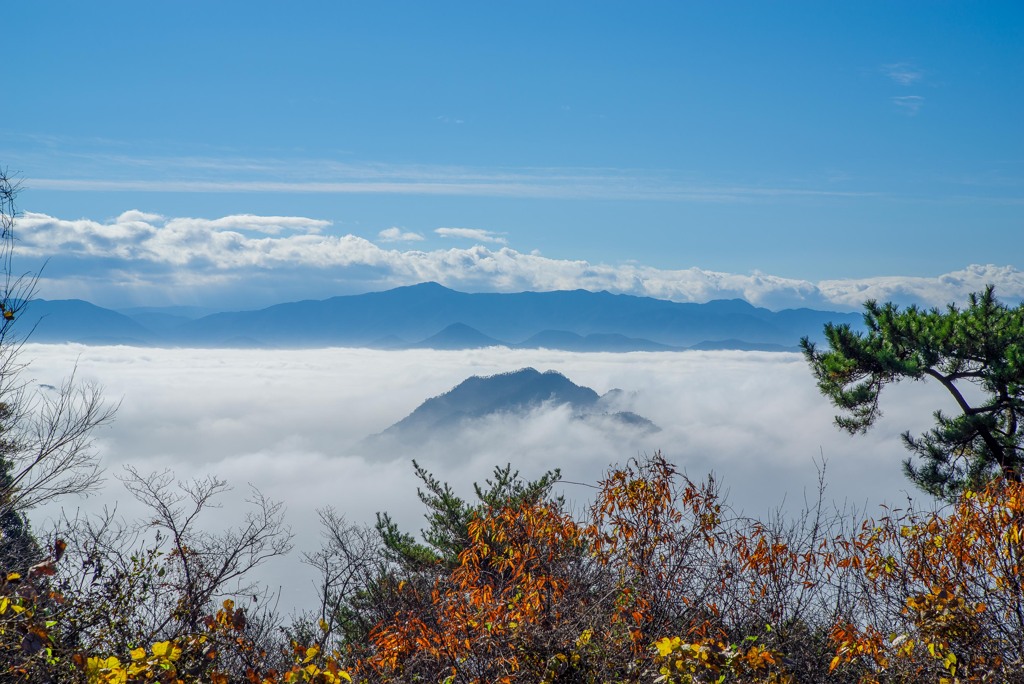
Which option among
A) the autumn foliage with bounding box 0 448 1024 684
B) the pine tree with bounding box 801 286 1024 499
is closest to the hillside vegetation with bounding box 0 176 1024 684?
the autumn foliage with bounding box 0 448 1024 684

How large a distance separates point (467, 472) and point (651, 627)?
7484 inches

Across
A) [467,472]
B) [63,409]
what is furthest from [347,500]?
[63,409]

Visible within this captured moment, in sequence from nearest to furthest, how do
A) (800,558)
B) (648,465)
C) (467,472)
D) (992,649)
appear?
(992,649)
(800,558)
(648,465)
(467,472)

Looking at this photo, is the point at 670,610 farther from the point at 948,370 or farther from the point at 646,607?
the point at 948,370

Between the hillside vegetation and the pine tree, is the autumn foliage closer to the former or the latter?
the hillside vegetation

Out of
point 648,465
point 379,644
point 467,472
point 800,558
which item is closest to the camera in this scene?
point 379,644

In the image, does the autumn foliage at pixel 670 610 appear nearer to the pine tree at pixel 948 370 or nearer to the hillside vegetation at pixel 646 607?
the hillside vegetation at pixel 646 607

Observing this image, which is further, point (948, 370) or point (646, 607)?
point (948, 370)

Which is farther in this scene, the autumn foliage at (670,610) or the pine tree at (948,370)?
the pine tree at (948,370)

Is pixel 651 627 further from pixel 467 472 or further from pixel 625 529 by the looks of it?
pixel 467 472

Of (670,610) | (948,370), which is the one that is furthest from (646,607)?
(948,370)

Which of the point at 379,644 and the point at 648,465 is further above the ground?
the point at 648,465

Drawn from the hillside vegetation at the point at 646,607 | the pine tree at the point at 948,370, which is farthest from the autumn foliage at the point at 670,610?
the pine tree at the point at 948,370

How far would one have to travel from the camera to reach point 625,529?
319 inches
